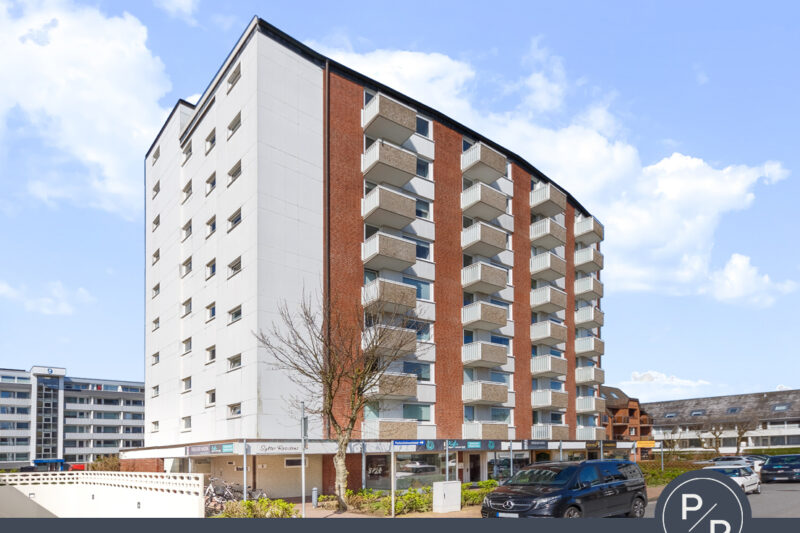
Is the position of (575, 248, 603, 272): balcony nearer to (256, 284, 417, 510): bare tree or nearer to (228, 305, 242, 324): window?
(256, 284, 417, 510): bare tree

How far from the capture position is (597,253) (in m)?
55.3

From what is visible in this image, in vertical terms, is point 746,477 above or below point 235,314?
below

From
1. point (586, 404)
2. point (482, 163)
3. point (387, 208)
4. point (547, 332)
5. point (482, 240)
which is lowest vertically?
point (586, 404)

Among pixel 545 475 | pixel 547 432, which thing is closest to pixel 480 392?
pixel 547 432

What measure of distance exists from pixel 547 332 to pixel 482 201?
10.8 meters

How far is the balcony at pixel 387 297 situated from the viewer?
32.9 m

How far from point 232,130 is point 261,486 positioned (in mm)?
17491

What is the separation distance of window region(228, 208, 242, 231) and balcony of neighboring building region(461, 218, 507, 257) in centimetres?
1335

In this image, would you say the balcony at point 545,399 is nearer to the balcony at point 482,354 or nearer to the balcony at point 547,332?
the balcony at point 547,332

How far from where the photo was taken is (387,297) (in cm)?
3381

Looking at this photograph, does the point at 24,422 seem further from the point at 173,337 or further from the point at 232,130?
the point at 232,130

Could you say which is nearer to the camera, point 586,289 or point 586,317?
point 586,317
